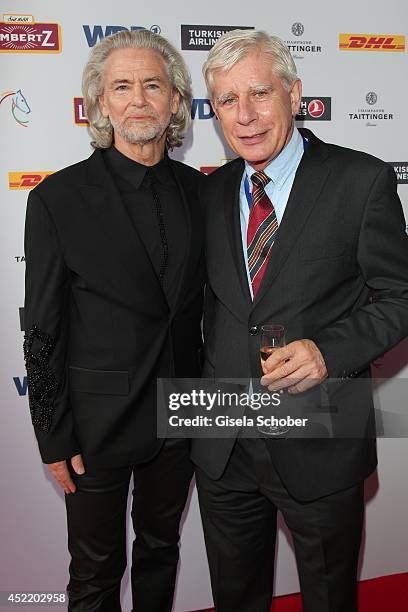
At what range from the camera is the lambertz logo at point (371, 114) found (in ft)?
10.2

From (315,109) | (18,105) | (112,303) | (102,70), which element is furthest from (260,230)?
(18,105)

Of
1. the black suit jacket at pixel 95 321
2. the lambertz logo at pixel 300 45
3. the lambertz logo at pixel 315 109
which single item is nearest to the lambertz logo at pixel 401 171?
the lambertz logo at pixel 315 109

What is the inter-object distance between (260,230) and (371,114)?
4.67 feet

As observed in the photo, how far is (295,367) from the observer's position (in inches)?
73.5

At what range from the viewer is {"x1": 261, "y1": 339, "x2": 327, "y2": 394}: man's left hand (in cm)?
185

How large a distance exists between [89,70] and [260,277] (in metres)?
0.99

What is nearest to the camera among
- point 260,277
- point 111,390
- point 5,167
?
point 260,277

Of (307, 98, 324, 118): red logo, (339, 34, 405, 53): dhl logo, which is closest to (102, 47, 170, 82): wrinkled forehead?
(307, 98, 324, 118): red logo

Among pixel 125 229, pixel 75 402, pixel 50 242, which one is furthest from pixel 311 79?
pixel 75 402

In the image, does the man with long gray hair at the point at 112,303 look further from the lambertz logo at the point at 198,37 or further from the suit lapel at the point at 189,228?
the lambertz logo at the point at 198,37

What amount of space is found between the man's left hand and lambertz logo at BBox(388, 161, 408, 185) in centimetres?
158

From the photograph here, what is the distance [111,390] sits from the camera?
218 cm

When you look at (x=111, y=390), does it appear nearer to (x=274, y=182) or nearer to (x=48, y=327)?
(x=48, y=327)

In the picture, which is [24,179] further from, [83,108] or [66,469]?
[66,469]
